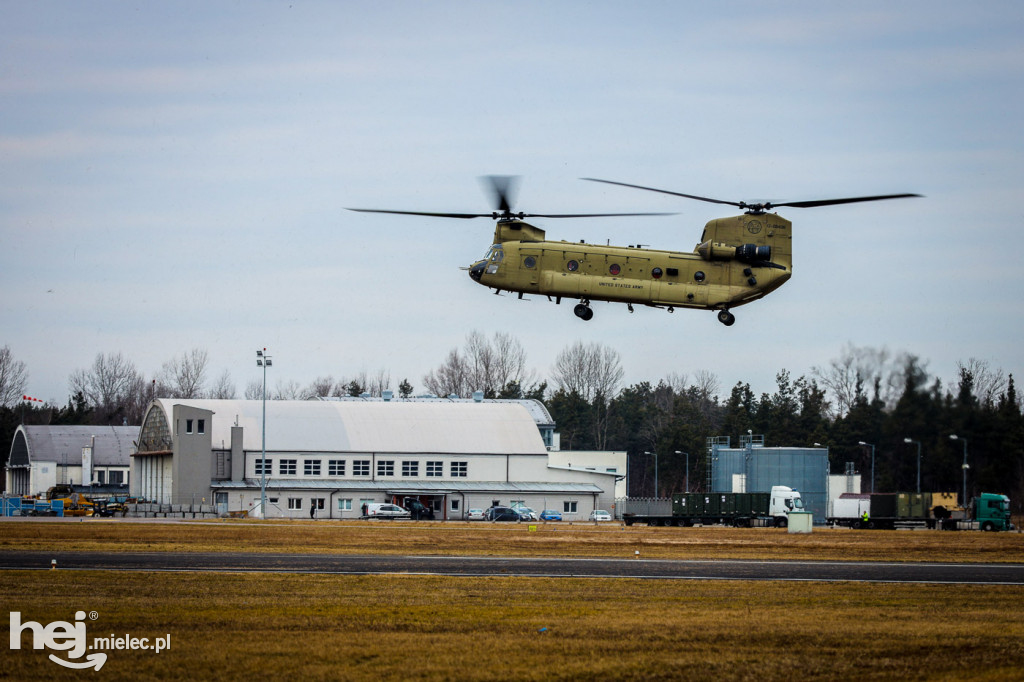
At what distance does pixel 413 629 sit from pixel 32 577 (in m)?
13.2

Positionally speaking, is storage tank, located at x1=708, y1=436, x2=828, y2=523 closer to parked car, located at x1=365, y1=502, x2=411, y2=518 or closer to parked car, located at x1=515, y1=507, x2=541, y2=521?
parked car, located at x1=515, y1=507, x2=541, y2=521

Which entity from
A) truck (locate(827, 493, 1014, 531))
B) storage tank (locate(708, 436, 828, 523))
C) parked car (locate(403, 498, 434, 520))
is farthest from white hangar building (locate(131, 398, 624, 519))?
truck (locate(827, 493, 1014, 531))

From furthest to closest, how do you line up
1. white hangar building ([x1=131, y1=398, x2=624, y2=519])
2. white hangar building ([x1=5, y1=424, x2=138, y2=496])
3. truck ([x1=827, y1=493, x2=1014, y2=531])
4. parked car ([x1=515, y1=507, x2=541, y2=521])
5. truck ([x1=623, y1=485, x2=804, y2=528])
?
white hangar building ([x1=5, y1=424, x2=138, y2=496])
white hangar building ([x1=131, y1=398, x2=624, y2=519])
parked car ([x1=515, y1=507, x2=541, y2=521])
truck ([x1=623, y1=485, x2=804, y2=528])
truck ([x1=827, y1=493, x2=1014, y2=531])

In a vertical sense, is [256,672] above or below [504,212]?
below

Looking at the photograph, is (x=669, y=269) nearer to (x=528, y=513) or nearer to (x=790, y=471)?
(x=528, y=513)

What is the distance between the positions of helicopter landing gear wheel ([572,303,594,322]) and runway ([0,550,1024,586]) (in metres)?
10.2

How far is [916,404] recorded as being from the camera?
62719mm

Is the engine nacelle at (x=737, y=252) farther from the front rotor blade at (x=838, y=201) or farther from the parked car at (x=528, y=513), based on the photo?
the parked car at (x=528, y=513)

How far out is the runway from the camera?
3369 centimetres

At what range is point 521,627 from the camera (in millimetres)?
22969

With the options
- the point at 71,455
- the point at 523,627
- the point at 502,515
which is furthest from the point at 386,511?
the point at 523,627

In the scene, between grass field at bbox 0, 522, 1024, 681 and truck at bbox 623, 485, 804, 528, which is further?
truck at bbox 623, 485, 804, 528

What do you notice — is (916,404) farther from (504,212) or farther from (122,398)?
(122,398)

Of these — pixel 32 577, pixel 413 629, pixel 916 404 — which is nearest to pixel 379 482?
pixel 916 404
